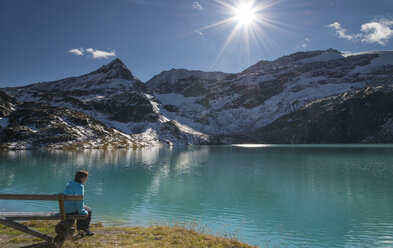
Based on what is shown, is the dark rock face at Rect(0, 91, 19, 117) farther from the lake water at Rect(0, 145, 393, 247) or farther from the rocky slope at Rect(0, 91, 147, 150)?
the lake water at Rect(0, 145, 393, 247)

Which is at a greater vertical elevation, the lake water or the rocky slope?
the rocky slope

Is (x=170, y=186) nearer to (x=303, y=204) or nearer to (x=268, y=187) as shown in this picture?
(x=268, y=187)

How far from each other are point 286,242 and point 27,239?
55.5 ft

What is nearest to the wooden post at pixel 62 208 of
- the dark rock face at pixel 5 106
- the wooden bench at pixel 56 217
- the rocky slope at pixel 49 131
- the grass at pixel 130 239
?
the wooden bench at pixel 56 217

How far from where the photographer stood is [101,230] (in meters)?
15.5

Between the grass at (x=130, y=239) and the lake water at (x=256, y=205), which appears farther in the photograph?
the lake water at (x=256, y=205)

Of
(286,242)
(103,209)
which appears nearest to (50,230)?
(103,209)

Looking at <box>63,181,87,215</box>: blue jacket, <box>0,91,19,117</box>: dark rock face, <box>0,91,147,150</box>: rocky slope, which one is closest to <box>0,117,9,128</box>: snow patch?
<box>0,91,147,150</box>: rocky slope

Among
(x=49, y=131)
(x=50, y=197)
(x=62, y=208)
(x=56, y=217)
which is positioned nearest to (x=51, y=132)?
(x=49, y=131)

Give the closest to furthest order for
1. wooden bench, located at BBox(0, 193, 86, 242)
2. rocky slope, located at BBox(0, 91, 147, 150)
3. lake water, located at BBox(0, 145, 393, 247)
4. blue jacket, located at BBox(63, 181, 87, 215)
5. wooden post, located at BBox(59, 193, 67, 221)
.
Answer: wooden bench, located at BBox(0, 193, 86, 242)
wooden post, located at BBox(59, 193, 67, 221)
blue jacket, located at BBox(63, 181, 87, 215)
lake water, located at BBox(0, 145, 393, 247)
rocky slope, located at BBox(0, 91, 147, 150)

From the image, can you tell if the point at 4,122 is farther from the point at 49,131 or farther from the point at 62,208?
the point at 62,208

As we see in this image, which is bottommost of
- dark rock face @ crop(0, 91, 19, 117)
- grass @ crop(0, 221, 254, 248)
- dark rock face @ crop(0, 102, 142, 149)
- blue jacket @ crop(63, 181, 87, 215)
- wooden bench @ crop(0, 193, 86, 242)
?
→ grass @ crop(0, 221, 254, 248)

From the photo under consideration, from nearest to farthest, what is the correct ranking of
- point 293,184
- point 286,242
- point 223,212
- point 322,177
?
point 286,242
point 223,212
point 293,184
point 322,177

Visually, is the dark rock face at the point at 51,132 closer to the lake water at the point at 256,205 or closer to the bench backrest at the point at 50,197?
the lake water at the point at 256,205
